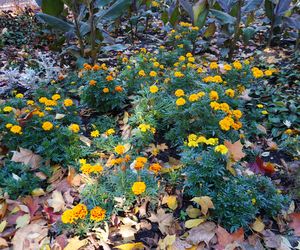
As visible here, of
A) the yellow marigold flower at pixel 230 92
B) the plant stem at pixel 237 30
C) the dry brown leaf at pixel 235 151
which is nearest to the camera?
the dry brown leaf at pixel 235 151

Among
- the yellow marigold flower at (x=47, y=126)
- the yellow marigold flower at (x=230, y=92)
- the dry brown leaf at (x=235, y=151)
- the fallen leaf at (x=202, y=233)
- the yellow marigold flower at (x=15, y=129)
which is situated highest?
the yellow marigold flower at (x=15, y=129)

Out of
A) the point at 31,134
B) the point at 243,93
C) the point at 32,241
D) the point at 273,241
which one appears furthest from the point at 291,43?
the point at 32,241

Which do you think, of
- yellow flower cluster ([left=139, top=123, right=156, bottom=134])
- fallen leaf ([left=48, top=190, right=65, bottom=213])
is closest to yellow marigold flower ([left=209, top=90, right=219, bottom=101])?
yellow flower cluster ([left=139, top=123, right=156, bottom=134])

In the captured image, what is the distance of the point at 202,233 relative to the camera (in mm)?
1945

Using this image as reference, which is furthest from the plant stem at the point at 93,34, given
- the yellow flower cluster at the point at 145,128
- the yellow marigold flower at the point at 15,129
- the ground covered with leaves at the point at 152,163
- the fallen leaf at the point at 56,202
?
the fallen leaf at the point at 56,202

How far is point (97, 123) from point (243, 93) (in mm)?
1543

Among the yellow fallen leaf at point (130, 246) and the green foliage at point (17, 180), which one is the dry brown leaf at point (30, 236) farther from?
the yellow fallen leaf at point (130, 246)

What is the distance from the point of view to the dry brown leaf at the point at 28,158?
2361 millimetres

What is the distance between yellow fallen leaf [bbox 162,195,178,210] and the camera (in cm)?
211

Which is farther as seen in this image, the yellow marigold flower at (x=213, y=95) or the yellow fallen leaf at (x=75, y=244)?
the yellow marigold flower at (x=213, y=95)

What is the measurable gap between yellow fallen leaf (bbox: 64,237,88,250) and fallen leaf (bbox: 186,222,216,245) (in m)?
0.63

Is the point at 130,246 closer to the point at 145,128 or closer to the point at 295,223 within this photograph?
the point at 145,128

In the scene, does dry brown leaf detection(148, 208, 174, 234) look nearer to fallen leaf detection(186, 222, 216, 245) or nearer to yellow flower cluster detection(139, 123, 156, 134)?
fallen leaf detection(186, 222, 216, 245)

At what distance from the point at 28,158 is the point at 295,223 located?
1.94 m
